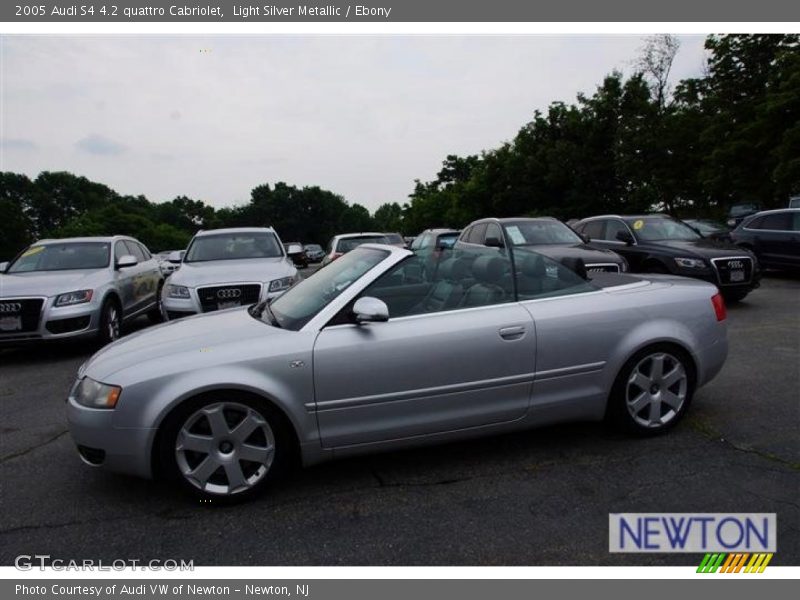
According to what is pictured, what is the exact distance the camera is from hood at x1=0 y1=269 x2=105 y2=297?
6787 millimetres

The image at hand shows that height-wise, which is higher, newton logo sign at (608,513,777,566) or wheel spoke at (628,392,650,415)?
wheel spoke at (628,392,650,415)

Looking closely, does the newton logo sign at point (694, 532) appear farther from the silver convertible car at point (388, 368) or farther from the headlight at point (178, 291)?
the headlight at point (178, 291)

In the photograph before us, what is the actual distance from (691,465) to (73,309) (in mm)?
6943

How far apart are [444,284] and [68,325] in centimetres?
558

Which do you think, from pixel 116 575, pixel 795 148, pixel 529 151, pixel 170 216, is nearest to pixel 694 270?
pixel 116 575

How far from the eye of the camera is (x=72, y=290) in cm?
695

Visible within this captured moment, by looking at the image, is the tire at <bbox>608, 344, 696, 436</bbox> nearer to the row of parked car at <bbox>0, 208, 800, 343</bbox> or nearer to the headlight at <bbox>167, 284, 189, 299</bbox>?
the row of parked car at <bbox>0, 208, 800, 343</bbox>

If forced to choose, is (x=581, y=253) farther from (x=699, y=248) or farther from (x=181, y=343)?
(x=181, y=343)

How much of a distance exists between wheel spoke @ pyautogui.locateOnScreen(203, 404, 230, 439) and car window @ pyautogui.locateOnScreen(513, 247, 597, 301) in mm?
1940

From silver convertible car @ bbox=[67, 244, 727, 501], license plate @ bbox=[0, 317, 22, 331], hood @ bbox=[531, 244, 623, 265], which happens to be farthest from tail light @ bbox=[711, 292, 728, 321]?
license plate @ bbox=[0, 317, 22, 331]

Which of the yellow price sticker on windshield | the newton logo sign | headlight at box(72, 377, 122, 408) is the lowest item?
the newton logo sign

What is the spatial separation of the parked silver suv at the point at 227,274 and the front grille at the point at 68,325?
99 centimetres

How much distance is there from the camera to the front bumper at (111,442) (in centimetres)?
287

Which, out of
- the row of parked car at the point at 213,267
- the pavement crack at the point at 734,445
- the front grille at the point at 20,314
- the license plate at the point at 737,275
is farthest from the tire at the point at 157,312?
the license plate at the point at 737,275
